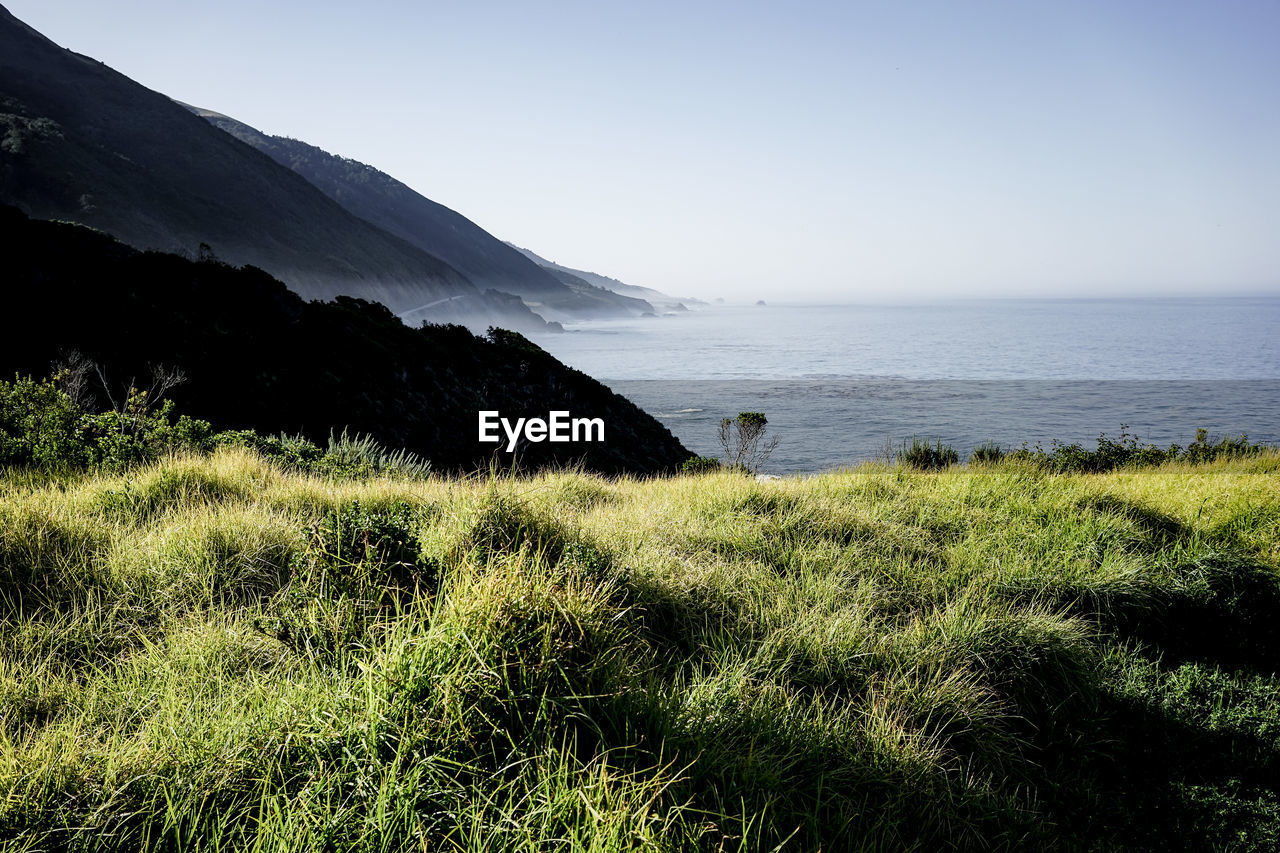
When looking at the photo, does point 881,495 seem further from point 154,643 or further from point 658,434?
point 658,434

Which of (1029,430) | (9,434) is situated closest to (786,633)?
(9,434)

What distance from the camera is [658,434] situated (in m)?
27.0

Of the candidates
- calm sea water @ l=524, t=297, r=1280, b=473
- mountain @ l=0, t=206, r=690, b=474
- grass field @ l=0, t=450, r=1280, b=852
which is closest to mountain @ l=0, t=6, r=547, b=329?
calm sea water @ l=524, t=297, r=1280, b=473

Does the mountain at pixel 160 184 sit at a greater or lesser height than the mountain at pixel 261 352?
greater

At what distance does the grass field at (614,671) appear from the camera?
250cm

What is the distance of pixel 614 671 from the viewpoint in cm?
312

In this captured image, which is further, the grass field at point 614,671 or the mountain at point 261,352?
the mountain at point 261,352

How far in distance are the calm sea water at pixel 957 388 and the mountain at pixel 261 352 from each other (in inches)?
497

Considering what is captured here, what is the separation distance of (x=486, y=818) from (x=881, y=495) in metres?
6.32

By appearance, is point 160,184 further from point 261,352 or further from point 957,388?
point 957,388

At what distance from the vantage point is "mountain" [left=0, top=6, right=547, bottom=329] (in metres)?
76.1

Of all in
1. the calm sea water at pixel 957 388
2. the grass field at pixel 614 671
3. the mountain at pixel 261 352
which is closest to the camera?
the grass field at pixel 614 671

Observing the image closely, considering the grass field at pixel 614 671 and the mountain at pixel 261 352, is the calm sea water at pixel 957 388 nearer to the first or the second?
the mountain at pixel 261 352

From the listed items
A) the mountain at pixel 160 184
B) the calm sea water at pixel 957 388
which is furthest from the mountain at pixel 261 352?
the mountain at pixel 160 184
